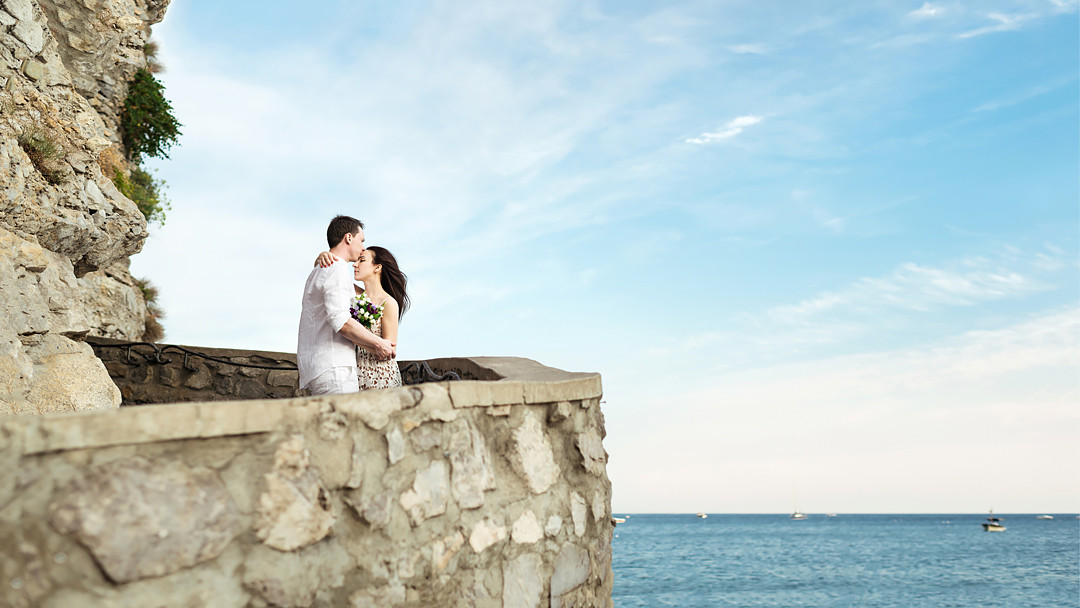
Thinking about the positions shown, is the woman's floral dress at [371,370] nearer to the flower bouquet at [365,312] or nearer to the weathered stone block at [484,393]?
the flower bouquet at [365,312]

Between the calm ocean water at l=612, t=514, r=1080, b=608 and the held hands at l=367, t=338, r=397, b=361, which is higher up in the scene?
the held hands at l=367, t=338, r=397, b=361

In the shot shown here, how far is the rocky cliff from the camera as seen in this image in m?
4.62

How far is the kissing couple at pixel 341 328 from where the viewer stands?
141 inches

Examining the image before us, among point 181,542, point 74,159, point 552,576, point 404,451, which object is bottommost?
point 552,576

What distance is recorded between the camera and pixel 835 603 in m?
31.0

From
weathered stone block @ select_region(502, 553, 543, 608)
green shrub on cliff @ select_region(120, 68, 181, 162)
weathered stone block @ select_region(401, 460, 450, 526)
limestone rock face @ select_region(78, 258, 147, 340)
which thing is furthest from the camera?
green shrub on cliff @ select_region(120, 68, 181, 162)

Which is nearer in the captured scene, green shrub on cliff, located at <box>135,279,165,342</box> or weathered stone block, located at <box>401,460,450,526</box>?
weathered stone block, located at <box>401,460,450,526</box>

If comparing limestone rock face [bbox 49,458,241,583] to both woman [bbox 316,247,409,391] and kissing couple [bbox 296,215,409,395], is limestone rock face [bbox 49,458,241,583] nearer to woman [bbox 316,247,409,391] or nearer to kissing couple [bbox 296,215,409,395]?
kissing couple [bbox 296,215,409,395]

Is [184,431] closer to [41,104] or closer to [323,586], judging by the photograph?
[323,586]

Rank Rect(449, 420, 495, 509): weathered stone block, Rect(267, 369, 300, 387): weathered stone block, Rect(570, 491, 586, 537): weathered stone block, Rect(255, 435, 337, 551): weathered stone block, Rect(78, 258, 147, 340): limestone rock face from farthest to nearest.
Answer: Rect(78, 258, 147, 340): limestone rock face → Rect(267, 369, 300, 387): weathered stone block → Rect(570, 491, 586, 537): weathered stone block → Rect(449, 420, 495, 509): weathered stone block → Rect(255, 435, 337, 551): weathered stone block

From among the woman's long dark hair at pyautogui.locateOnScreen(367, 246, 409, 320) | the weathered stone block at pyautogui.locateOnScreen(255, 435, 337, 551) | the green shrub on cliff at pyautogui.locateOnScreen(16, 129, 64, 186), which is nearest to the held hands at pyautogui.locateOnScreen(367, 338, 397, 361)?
the woman's long dark hair at pyautogui.locateOnScreen(367, 246, 409, 320)

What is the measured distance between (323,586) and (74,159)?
5327 mm

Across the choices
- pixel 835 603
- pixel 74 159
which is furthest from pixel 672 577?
pixel 74 159

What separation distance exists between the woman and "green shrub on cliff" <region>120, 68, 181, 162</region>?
6932 mm
